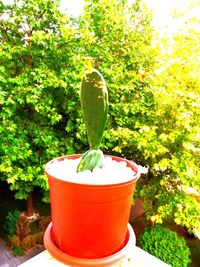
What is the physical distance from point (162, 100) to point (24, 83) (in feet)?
6.59

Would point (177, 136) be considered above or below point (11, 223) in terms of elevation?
above

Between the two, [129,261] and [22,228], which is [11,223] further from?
[129,261]

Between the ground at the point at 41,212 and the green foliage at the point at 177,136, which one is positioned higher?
the green foliage at the point at 177,136

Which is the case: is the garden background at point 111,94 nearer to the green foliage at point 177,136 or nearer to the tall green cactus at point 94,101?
the green foliage at point 177,136

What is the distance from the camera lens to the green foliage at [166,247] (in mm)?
3660

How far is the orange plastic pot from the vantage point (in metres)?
0.78

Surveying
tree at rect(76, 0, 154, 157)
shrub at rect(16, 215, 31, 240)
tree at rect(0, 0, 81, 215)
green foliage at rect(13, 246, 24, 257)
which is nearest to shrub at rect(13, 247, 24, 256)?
green foliage at rect(13, 246, 24, 257)

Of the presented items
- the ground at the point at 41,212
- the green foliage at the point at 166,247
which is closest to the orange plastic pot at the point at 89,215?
the green foliage at the point at 166,247

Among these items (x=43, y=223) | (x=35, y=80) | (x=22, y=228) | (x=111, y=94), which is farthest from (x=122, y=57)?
(x=22, y=228)

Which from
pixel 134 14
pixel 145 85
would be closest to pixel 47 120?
pixel 145 85

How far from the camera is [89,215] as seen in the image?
798 mm

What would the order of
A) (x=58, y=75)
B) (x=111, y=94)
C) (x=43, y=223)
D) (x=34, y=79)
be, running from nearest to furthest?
1. (x=34, y=79)
2. (x=58, y=75)
3. (x=111, y=94)
4. (x=43, y=223)

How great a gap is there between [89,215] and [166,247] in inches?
134

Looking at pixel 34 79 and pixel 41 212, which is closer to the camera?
pixel 34 79
